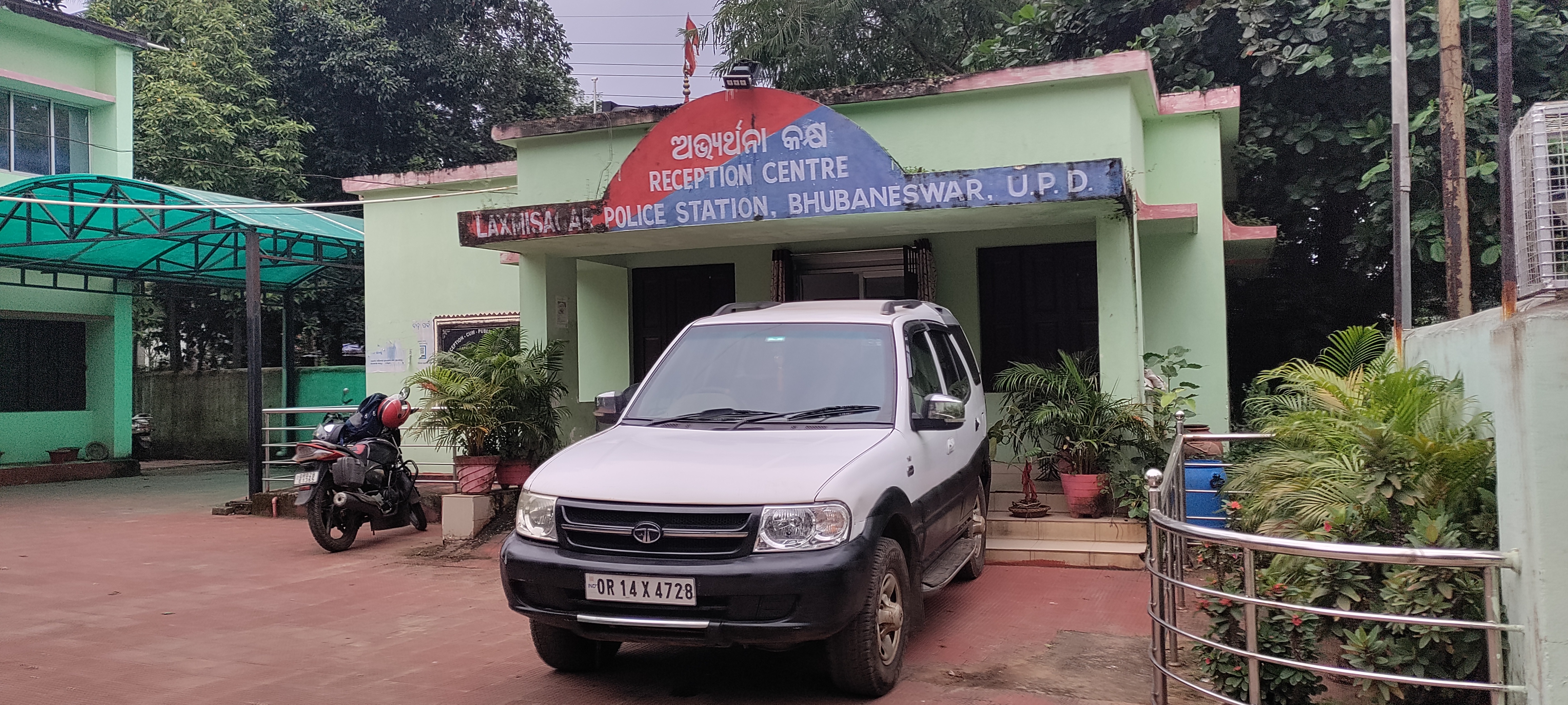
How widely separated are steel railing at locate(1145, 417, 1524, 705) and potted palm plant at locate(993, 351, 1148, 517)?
328 cm

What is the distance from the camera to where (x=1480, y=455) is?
427 cm

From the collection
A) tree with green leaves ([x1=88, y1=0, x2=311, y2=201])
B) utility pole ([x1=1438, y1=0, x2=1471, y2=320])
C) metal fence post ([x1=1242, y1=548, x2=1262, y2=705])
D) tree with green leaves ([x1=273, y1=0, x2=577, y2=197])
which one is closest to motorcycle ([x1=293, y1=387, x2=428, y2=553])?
metal fence post ([x1=1242, y1=548, x2=1262, y2=705])

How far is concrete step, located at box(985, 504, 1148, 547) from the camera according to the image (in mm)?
7980

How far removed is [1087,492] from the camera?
323 inches

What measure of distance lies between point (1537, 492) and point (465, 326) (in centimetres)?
1114

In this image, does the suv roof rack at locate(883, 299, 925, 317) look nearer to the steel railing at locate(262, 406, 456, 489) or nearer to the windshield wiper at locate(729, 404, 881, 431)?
the windshield wiper at locate(729, 404, 881, 431)

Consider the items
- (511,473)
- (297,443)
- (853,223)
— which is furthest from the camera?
(297,443)

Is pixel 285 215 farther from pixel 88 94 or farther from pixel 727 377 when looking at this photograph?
pixel 727 377

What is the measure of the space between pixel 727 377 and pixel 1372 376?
3470 mm

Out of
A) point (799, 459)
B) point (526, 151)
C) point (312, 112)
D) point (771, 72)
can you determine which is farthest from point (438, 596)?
point (312, 112)

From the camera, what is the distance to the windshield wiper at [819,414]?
539 cm

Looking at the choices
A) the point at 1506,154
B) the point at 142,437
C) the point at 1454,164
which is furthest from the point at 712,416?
the point at 142,437

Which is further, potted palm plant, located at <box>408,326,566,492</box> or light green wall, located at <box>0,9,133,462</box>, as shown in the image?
light green wall, located at <box>0,9,133,462</box>

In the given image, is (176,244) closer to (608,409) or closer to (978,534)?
(608,409)
